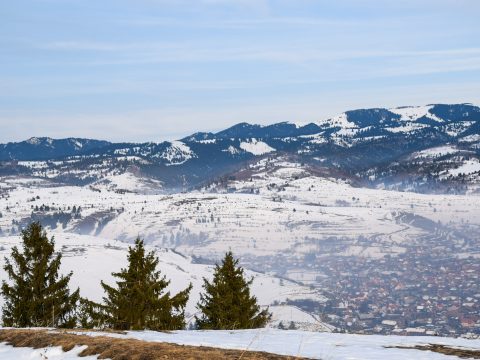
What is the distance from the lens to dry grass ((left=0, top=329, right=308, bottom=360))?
1183cm

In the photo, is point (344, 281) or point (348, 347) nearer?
point (348, 347)

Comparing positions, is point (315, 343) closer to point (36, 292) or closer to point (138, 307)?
point (138, 307)

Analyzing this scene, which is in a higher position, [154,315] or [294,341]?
[294,341]

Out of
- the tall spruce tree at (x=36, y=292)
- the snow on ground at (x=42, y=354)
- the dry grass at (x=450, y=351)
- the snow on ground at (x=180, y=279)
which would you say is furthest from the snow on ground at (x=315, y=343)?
the snow on ground at (x=180, y=279)

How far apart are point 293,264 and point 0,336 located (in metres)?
185

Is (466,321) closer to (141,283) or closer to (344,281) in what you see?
(344,281)

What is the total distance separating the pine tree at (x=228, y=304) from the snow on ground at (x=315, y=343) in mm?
13337

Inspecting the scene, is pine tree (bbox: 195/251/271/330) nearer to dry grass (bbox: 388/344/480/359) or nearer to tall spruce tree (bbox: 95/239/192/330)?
tall spruce tree (bbox: 95/239/192/330)

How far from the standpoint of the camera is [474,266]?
16488 centimetres

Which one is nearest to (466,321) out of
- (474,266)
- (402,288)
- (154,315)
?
(402,288)

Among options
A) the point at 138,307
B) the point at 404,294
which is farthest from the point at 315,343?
the point at 404,294

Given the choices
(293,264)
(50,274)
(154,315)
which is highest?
(50,274)

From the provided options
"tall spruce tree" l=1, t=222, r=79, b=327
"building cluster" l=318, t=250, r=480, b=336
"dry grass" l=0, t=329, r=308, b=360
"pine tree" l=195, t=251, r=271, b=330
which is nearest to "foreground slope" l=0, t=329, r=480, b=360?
"dry grass" l=0, t=329, r=308, b=360

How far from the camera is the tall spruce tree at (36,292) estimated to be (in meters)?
27.4
